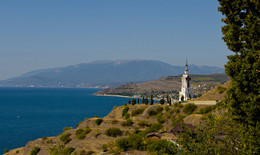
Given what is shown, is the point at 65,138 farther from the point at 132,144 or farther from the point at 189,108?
the point at 189,108

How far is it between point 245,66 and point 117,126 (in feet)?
161

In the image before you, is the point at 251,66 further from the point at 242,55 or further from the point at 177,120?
the point at 177,120

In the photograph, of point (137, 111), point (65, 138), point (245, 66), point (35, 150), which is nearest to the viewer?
point (245, 66)

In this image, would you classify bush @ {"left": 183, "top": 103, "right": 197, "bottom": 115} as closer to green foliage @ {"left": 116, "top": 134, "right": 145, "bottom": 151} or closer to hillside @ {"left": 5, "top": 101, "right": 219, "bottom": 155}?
hillside @ {"left": 5, "top": 101, "right": 219, "bottom": 155}

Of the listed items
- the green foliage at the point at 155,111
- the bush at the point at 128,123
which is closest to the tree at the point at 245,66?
the bush at the point at 128,123

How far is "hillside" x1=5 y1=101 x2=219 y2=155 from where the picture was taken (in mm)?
57781

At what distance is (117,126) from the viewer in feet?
220

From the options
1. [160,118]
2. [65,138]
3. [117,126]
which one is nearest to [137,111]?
[117,126]

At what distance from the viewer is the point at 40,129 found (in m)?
122

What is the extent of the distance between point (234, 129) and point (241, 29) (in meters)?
7.56

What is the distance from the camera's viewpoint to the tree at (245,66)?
806 inches

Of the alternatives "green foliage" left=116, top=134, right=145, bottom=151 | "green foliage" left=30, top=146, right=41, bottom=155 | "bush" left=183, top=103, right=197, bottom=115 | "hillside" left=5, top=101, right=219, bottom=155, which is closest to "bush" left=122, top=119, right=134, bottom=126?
"hillside" left=5, top=101, right=219, bottom=155

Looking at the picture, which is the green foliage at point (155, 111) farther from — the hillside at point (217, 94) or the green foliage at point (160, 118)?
the hillside at point (217, 94)

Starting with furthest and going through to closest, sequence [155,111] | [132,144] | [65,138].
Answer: [155,111]
[65,138]
[132,144]
